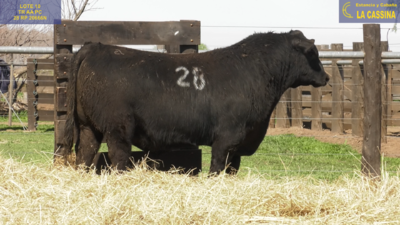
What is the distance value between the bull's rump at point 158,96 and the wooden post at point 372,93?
1675mm

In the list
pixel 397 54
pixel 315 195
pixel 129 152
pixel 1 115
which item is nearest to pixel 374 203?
pixel 315 195

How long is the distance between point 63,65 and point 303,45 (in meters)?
2.69

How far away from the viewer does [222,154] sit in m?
5.44

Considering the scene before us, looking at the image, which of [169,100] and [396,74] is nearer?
[169,100]

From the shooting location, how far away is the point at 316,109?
1230 cm

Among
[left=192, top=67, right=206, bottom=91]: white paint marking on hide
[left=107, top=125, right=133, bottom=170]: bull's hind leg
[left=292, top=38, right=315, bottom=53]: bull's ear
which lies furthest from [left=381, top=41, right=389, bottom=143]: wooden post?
[left=107, top=125, right=133, bottom=170]: bull's hind leg

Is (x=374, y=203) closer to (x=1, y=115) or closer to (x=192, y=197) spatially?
(x=192, y=197)

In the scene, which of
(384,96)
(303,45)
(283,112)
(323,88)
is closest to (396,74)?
(384,96)

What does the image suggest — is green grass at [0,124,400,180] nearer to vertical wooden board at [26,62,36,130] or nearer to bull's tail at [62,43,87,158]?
→ vertical wooden board at [26,62,36,130]

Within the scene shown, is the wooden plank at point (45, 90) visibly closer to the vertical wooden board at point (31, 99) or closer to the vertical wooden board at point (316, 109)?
the vertical wooden board at point (31, 99)

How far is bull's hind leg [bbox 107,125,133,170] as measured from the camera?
527 centimetres

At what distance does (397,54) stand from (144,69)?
3.42 meters

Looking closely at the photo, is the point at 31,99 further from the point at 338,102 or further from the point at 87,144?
the point at 87,144

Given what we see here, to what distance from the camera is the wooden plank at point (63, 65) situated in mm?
6078
